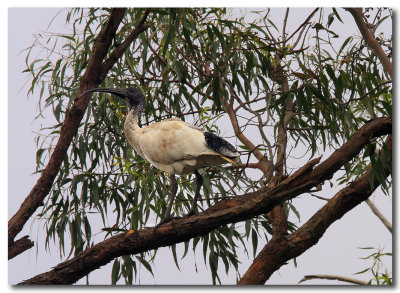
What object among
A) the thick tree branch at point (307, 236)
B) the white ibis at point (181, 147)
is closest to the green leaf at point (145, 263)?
the white ibis at point (181, 147)

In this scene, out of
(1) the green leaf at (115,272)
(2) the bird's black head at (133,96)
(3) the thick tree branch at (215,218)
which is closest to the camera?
(3) the thick tree branch at (215,218)

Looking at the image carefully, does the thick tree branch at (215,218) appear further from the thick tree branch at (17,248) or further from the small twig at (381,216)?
the small twig at (381,216)

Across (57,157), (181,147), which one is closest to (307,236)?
(181,147)

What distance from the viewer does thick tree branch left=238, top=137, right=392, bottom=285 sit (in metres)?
2.89

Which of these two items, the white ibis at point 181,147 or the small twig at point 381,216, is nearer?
the white ibis at point 181,147

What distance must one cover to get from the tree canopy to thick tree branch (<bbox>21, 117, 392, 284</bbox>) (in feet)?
0.03

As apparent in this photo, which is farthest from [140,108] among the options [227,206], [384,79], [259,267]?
[384,79]

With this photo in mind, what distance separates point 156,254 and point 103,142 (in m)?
0.70

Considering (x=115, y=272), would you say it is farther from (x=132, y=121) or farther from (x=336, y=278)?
(x=336, y=278)

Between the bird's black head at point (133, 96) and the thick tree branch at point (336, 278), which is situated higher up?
the bird's black head at point (133, 96)

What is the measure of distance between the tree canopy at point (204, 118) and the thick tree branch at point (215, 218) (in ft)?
0.03

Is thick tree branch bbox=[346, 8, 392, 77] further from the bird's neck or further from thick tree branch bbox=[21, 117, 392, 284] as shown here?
the bird's neck

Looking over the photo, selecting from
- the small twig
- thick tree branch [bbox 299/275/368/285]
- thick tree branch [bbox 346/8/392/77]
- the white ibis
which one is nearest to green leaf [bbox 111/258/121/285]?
the white ibis

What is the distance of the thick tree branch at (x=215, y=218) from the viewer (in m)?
2.61
